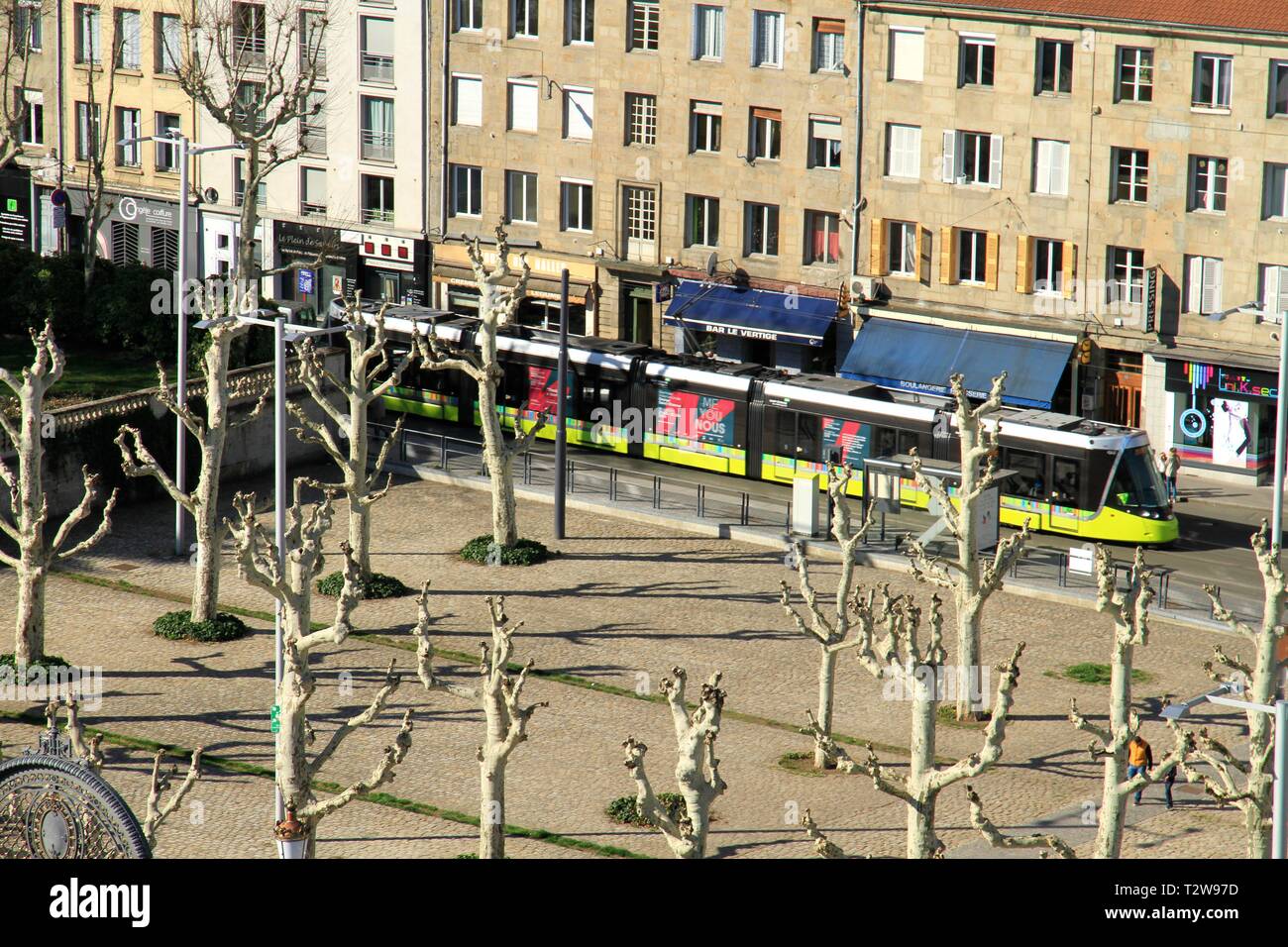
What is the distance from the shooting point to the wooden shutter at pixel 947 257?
6141 centimetres

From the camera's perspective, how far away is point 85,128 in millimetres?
75688

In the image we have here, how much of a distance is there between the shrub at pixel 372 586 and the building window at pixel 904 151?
75.6 feet

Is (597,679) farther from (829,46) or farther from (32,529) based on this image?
(829,46)

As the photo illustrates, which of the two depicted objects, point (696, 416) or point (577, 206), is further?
point (577, 206)

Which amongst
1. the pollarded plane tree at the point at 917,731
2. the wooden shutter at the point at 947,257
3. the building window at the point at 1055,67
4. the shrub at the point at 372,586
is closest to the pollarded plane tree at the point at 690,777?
the pollarded plane tree at the point at 917,731

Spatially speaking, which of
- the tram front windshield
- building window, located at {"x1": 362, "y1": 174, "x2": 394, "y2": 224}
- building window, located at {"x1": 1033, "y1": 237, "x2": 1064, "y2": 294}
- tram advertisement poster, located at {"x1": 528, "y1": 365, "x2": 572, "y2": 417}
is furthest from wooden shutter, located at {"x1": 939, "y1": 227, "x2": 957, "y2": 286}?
building window, located at {"x1": 362, "y1": 174, "x2": 394, "y2": 224}

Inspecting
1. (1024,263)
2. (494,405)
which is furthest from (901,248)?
(494,405)

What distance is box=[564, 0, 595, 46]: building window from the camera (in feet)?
218

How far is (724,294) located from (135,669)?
28034 millimetres

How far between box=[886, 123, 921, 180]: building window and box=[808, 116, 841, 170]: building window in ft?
5.30

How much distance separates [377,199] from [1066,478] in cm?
2898

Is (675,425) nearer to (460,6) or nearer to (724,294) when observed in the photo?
(724,294)
